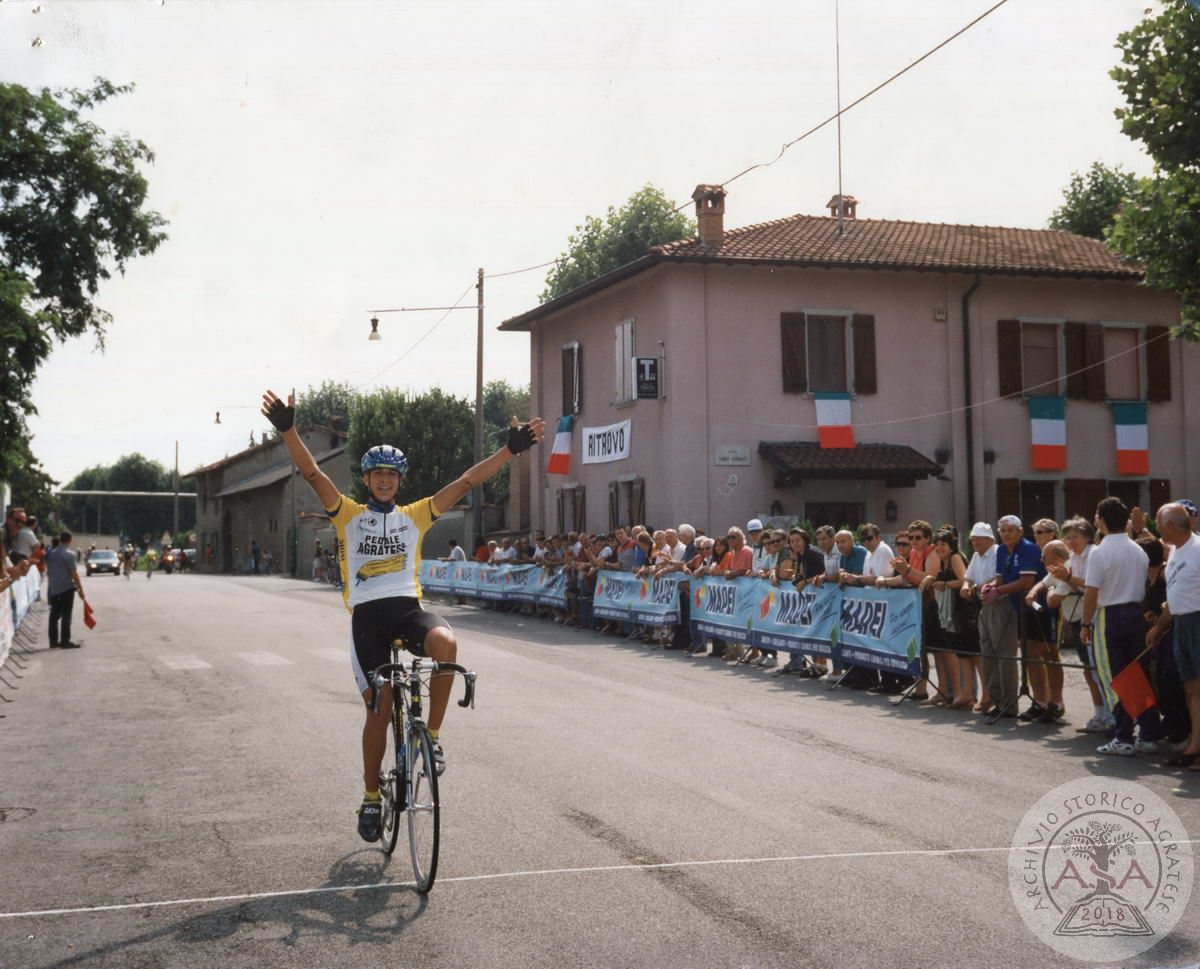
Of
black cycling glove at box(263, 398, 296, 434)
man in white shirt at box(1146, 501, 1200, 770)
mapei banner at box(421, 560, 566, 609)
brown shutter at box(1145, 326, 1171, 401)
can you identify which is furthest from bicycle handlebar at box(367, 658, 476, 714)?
brown shutter at box(1145, 326, 1171, 401)

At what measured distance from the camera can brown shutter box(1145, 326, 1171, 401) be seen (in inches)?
1239

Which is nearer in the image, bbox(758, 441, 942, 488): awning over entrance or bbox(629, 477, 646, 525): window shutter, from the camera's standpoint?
bbox(758, 441, 942, 488): awning over entrance

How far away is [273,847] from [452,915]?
1.65 meters

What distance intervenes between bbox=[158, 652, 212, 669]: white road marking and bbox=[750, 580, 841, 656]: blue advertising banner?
6997 mm

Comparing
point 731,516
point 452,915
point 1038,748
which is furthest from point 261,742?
point 731,516

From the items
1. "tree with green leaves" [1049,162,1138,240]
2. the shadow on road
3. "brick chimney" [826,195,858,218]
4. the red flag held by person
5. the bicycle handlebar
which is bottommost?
the shadow on road

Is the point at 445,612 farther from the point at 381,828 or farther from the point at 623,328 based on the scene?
the point at 381,828

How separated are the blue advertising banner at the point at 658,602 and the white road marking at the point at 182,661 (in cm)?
676

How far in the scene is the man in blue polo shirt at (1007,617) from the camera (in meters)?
12.1

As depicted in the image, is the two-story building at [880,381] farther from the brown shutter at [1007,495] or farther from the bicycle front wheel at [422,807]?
the bicycle front wheel at [422,807]

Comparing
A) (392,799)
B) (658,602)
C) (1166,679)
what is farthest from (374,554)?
(658,602)

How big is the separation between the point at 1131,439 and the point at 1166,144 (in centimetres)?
1114

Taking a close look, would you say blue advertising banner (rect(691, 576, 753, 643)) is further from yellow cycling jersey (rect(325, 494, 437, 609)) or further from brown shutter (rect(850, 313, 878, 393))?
brown shutter (rect(850, 313, 878, 393))

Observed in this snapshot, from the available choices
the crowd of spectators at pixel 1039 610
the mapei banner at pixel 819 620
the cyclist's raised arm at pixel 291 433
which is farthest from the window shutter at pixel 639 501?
the cyclist's raised arm at pixel 291 433
